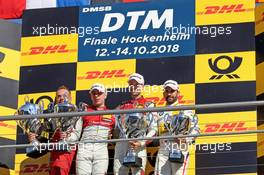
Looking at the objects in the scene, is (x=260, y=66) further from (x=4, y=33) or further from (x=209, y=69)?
(x=4, y=33)

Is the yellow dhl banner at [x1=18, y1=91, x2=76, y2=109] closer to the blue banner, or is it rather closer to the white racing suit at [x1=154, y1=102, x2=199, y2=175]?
the blue banner

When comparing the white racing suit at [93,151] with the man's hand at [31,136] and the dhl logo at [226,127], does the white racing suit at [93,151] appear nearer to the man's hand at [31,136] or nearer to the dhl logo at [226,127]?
the man's hand at [31,136]

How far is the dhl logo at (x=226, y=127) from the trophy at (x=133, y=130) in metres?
0.88

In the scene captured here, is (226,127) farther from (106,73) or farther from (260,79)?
(106,73)

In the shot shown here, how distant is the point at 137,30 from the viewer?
7988mm

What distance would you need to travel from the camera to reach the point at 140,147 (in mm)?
6875

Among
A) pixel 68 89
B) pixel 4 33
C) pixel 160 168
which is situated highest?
pixel 4 33

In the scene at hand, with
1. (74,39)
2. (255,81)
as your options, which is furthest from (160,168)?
(74,39)

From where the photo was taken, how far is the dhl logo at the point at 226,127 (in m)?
7.45

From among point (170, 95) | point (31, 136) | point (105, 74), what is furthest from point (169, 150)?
point (105, 74)

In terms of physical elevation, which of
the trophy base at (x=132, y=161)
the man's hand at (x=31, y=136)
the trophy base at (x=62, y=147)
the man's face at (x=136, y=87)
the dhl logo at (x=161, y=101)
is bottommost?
the trophy base at (x=132, y=161)

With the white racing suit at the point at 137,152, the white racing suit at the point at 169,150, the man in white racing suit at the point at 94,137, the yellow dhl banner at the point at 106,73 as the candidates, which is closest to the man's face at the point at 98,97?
the man in white racing suit at the point at 94,137

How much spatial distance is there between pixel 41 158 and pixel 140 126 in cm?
130

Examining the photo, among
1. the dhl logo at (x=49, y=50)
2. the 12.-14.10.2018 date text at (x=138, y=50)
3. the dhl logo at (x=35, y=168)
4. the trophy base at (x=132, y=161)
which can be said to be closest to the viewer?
the trophy base at (x=132, y=161)
